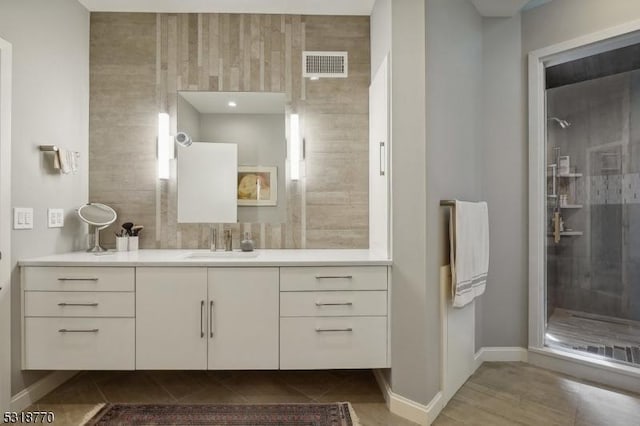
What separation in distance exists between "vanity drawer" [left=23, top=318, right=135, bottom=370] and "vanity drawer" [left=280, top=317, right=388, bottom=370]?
937mm

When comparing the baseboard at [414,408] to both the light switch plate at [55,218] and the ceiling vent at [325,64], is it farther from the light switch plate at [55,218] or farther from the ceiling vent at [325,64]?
the light switch plate at [55,218]

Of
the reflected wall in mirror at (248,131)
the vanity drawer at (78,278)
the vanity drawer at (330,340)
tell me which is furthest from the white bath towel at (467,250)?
the vanity drawer at (78,278)

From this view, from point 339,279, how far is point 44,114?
2190mm

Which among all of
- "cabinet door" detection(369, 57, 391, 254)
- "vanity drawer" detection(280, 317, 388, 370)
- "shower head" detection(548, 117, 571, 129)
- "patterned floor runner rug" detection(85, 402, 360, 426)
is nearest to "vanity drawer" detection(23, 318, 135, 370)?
"patterned floor runner rug" detection(85, 402, 360, 426)

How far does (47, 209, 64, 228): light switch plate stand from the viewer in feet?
7.29

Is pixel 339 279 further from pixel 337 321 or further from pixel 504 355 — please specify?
pixel 504 355

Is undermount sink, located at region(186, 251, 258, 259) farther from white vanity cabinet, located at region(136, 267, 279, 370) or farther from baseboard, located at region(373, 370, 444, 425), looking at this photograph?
baseboard, located at region(373, 370, 444, 425)

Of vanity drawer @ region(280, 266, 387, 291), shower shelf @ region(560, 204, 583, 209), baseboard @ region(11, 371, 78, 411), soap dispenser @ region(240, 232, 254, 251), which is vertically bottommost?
baseboard @ region(11, 371, 78, 411)

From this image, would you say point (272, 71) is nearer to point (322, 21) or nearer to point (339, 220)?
point (322, 21)

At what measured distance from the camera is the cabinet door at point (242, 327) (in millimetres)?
2004

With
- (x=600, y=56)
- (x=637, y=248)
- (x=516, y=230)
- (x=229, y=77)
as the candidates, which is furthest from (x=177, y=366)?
(x=600, y=56)

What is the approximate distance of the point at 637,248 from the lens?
7.72 ft

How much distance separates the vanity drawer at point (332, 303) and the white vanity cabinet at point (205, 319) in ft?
0.30

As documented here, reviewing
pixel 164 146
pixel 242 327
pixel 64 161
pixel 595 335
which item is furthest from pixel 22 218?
pixel 595 335
